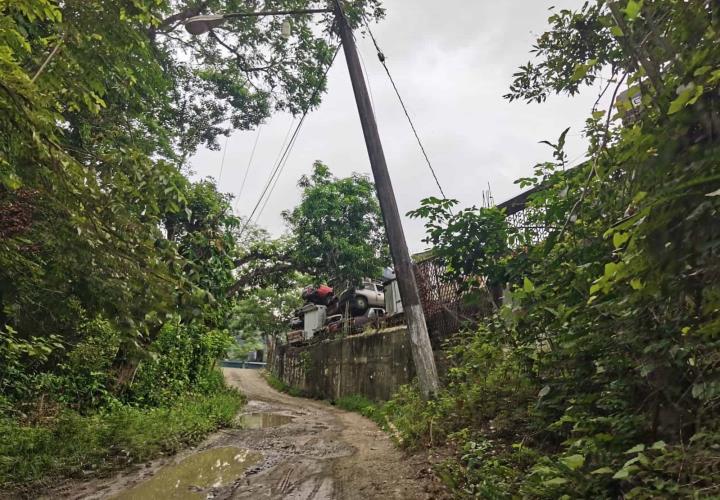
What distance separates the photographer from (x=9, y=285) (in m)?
3.95

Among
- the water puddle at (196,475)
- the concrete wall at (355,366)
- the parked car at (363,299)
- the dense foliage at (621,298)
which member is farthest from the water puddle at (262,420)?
the parked car at (363,299)

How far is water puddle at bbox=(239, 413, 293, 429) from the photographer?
968cm

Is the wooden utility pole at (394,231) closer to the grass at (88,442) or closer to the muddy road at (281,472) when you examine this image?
the muddy road at (281,472)

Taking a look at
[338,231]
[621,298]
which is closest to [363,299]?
[338,231]

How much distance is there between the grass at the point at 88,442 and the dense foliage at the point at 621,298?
416 cm

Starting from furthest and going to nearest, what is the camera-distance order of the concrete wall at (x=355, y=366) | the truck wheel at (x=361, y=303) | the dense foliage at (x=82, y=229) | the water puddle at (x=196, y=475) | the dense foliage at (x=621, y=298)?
the truck wheel at (x=361, y=303)
the concrete wall at (x=355, y=366)
the water puddle at (x=196, y=475)
the dense foliage at (x=82, y=229)
the dense foliage at (x=621, y=298)

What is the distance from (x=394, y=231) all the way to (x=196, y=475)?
4247 millimetres

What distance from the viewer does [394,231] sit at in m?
6.81

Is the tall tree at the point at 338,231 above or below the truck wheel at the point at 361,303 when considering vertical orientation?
above

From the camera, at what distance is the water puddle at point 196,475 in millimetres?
4574

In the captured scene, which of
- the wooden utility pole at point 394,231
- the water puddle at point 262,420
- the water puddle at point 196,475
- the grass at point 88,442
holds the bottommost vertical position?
the water puddle at point 262,420

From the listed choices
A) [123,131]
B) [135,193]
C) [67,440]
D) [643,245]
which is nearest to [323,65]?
[123,131]

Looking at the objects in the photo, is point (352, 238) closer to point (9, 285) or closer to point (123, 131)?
point (123, 131)

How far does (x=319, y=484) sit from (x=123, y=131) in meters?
6.76
